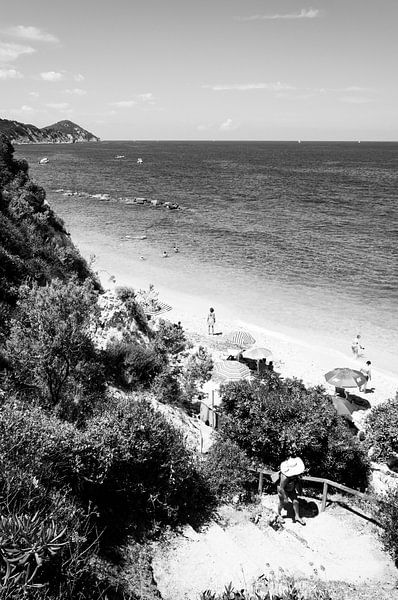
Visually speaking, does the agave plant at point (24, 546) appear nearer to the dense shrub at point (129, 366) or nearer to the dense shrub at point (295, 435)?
the dense shrub at point (295, 435)

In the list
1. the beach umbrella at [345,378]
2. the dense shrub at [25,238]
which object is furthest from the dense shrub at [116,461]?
the beach umbrella at [345,378]

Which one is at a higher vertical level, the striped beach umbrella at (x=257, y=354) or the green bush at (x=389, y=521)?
the green bush at (x=389, y=521)

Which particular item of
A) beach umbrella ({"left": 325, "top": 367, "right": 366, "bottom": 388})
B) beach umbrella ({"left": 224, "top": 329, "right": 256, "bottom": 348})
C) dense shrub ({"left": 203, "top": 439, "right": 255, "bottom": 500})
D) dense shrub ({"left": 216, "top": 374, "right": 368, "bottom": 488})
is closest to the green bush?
dense shrub ({"left": 216, "top": 374, "right": 368, "bottom": 488})

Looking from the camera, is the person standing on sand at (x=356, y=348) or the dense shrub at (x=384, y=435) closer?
the dense shrub at (x=384, y=435)

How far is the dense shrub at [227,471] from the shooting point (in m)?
10.2

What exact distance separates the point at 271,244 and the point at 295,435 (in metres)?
34.0

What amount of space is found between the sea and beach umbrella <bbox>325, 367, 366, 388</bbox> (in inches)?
186

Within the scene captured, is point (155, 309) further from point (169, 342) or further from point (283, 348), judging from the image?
point (283, 348)

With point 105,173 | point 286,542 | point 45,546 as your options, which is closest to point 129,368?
point 286,542

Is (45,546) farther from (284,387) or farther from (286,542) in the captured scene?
(284,387)

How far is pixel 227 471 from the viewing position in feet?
34.8

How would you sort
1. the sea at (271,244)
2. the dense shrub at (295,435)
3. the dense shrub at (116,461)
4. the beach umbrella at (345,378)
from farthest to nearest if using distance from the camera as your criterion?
1. the sea at (271,244)
2. the beach umbrella at (345,378)
3. the dense shrub at (295,435)
4. the dense shrub at (116,461)

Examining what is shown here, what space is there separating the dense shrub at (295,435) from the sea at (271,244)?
11.5 m

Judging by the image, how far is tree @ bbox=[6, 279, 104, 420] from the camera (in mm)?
10195
